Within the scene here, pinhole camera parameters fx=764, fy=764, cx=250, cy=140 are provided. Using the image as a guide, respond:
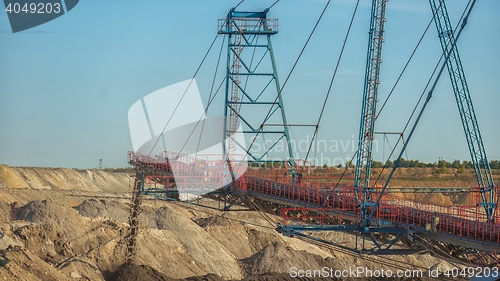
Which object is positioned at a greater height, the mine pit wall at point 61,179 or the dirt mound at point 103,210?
the mine pit wall at point 61,179

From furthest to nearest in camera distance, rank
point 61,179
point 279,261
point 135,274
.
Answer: point 61,179, point 279,261, point 135,274

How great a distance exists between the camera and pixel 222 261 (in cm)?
4538

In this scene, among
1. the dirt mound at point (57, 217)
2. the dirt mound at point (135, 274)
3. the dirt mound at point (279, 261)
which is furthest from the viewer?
the dirt mound at point (57, 217)

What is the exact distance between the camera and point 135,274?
33.6m

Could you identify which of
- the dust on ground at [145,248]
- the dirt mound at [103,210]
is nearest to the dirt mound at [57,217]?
the dust on ground at [145,248]

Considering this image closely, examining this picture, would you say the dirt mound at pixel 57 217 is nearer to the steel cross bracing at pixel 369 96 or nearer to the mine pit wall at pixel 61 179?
the steel cross bracing at pixel 369 96

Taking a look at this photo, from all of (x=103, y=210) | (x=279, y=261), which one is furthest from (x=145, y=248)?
(x=103, y=210)

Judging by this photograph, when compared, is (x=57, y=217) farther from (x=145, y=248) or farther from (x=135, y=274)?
(x=135, y=274)

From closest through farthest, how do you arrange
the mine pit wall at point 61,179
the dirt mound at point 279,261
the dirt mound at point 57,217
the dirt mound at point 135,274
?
the dirt mound at point 135,274, the dirt mound at point 279,261, the dirt mound at point 57,217, the mine pit wall at point 61,179

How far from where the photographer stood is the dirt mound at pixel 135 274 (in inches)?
1316

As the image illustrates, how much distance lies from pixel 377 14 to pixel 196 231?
18.9 meters

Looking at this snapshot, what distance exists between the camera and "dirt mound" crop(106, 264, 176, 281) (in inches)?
1316

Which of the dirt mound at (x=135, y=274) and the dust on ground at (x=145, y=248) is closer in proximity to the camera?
the dirt mound at (x=135, y=274)

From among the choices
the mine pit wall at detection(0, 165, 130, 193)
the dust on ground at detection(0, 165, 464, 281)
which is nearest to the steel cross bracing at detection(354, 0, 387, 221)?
the dust on ground at detection(0, 165, 464, 281)
